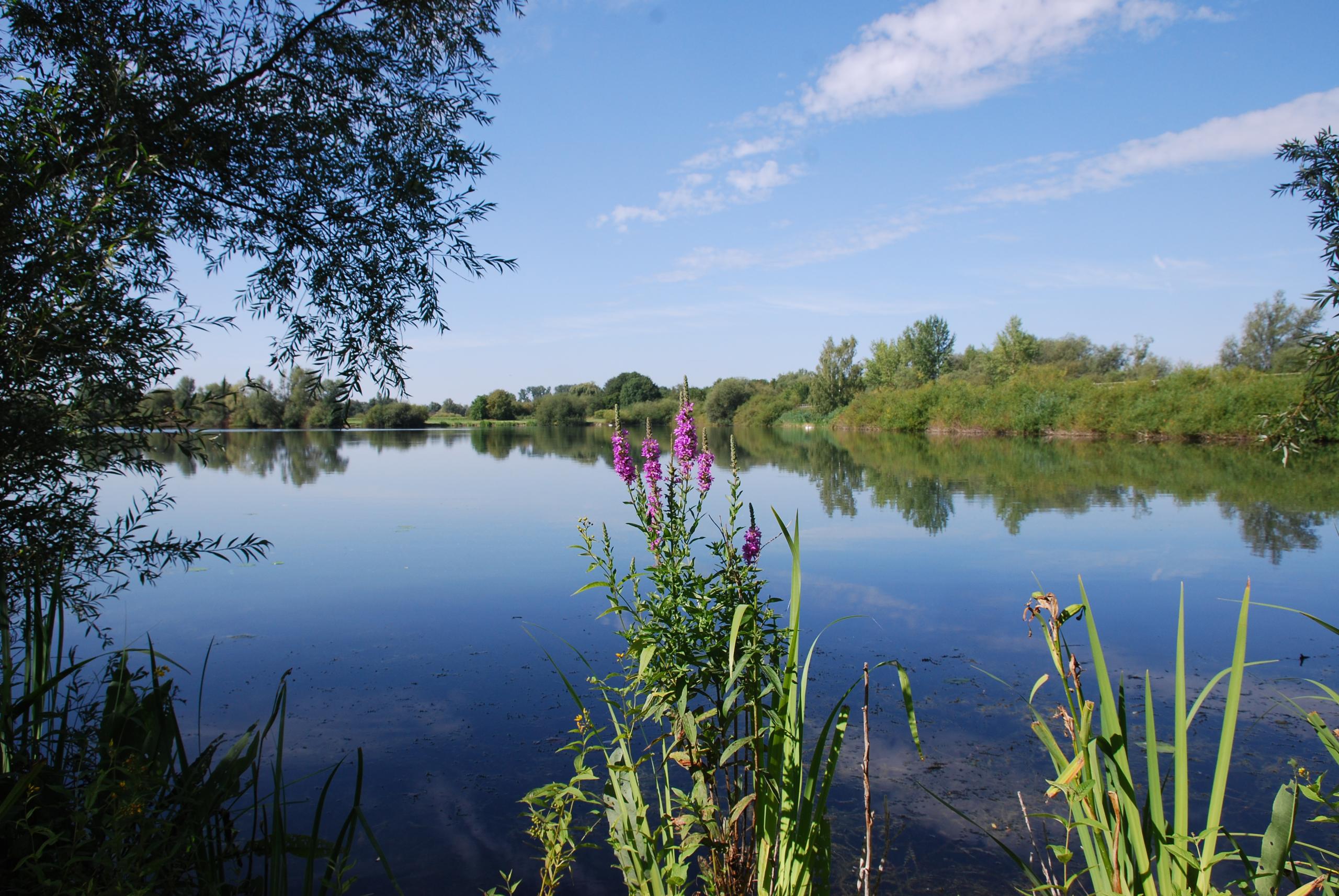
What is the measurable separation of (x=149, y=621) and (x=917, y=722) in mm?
6384

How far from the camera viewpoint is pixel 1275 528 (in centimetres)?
968

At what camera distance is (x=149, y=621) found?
6461 mm

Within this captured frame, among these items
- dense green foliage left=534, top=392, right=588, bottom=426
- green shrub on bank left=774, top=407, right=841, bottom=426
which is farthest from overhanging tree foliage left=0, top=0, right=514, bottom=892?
dense green foliage left=534, top=392, right=588, bottom=426

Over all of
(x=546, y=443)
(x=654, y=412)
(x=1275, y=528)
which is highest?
(x=654, y=412)

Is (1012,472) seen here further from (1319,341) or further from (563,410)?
(563,410)

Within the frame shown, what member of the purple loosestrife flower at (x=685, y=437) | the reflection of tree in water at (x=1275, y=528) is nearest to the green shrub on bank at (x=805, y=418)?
the reflection of tree in water at (x=1275, y=528)

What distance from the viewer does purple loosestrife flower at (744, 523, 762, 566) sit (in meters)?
2.14

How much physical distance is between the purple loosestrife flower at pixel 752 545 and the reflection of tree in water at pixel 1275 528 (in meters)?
8.34

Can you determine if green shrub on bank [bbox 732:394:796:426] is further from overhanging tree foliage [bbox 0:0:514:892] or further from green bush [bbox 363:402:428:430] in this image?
overhanging tree foliage [bbox 0:0:514:892]

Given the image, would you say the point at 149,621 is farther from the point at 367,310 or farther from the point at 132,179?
the point at 132,179

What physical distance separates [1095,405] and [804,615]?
97.0 ft

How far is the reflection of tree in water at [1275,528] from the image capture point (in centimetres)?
853

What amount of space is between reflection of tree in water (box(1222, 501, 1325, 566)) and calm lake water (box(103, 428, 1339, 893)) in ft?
0.18

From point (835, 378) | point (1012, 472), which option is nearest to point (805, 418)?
point (835, 378)
